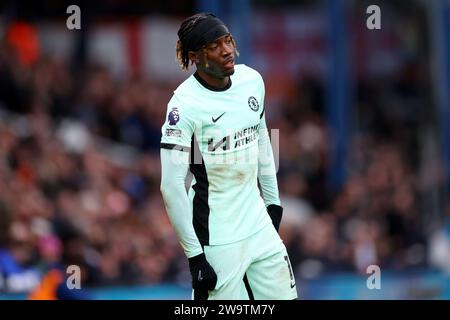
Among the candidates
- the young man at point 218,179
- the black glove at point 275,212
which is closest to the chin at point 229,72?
the young man at point 218,179

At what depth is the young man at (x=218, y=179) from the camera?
7.11 metres

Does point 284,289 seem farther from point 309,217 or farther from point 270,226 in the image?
point 309,217

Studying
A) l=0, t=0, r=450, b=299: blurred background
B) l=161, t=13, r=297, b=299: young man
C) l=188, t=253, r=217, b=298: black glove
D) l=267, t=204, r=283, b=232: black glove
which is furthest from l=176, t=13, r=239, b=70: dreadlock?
l=0, t=0, r=450, b=299: blurred background

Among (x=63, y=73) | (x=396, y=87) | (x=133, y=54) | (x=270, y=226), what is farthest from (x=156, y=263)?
(x=396, y=87)

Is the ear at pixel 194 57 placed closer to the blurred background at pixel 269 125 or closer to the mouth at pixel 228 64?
the mouth at pixel 228 64

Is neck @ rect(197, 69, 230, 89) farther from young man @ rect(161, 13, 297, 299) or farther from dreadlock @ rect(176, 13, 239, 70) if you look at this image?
dreadlock @ rect(176, 13, 239, 70)

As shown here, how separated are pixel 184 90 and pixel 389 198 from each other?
35.3 ft

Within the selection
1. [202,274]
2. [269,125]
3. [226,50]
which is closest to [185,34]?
[226,50]

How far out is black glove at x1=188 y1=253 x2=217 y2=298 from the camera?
7.10 metres

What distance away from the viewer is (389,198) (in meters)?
17.6

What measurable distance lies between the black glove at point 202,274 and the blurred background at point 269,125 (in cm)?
216

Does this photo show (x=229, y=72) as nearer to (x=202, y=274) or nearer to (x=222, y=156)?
(x=222, y=156)

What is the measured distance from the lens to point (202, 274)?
23.3ft

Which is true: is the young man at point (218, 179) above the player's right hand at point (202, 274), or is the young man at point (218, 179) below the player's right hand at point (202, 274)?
above
